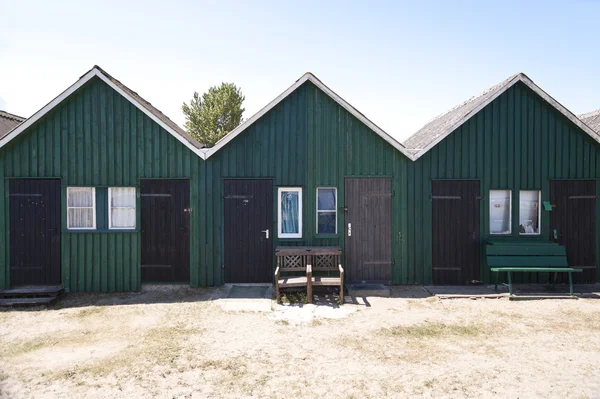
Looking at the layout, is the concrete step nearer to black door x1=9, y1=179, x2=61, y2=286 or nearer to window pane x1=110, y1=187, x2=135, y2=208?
window pane x1=110, y1=187, x2=135, y2=208

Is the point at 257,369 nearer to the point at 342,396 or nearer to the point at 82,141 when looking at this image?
the point at 342,396

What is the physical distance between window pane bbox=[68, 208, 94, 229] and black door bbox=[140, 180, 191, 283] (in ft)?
4.63

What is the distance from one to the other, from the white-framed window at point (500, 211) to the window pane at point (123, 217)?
9848 millimetres

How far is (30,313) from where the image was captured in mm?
8727

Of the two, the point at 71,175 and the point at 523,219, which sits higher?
the point at 71,175

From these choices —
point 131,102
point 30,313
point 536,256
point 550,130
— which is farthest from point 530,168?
point 30,313

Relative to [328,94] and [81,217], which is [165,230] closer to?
[81,217]

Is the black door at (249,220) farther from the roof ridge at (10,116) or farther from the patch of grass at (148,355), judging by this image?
the roof ridge at (10,116)

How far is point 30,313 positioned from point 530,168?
13.0 m

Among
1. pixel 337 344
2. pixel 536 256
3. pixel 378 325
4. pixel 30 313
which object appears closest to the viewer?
pixel 337 344

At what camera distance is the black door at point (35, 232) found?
1028 cm

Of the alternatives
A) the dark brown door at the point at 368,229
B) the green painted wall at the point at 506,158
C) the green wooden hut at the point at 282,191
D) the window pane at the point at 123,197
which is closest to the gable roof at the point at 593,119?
the green painted wall at the point at 506,158

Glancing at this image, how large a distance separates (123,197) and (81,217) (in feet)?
3.91

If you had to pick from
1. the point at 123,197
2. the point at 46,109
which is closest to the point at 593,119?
the point at 123,197
